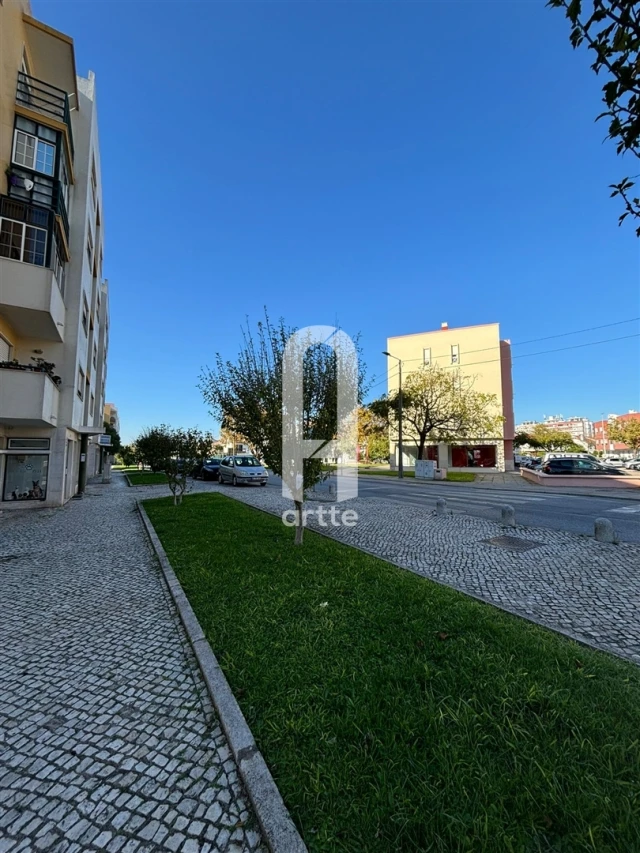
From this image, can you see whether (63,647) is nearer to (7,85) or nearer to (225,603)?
(225,603)

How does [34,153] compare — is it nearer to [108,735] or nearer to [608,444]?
[108,735]

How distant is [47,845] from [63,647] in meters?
2.38

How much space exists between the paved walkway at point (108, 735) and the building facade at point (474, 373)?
3529 centimetres

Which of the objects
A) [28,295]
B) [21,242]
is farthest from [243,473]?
[21,242]

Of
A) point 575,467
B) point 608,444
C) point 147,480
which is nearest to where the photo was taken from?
point 575,467

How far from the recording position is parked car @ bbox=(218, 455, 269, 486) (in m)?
23.5

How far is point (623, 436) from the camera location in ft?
154

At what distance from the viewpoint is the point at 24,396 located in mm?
11883

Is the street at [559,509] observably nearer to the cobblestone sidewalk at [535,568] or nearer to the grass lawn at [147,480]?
the cobblestone sidewalk at [535,568]

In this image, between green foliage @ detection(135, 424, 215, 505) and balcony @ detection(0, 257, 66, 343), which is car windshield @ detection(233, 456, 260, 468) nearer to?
green foliage @ detection(135, 424, 215, 505)

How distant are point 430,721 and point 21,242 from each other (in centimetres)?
1585

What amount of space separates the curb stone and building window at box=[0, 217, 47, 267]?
535 inches

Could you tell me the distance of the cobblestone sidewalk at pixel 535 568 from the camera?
14.1 ft

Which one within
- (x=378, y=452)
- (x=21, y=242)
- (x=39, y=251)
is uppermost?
(x=21, y=242)
